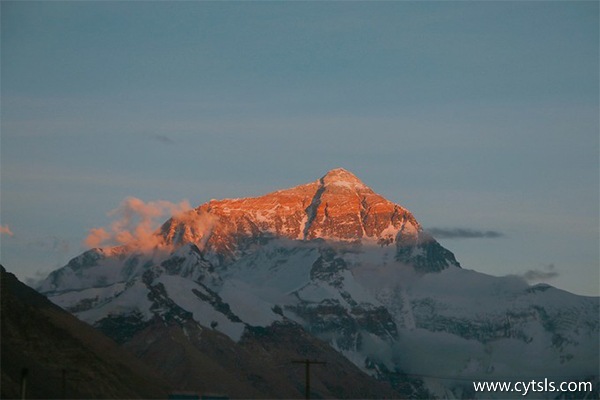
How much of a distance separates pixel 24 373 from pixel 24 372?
0.11m

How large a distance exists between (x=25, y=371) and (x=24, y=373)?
0.76 m

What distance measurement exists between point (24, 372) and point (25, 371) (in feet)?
2.46

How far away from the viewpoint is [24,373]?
637 feet

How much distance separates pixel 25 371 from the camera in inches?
7677

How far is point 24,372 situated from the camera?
7648 inches
